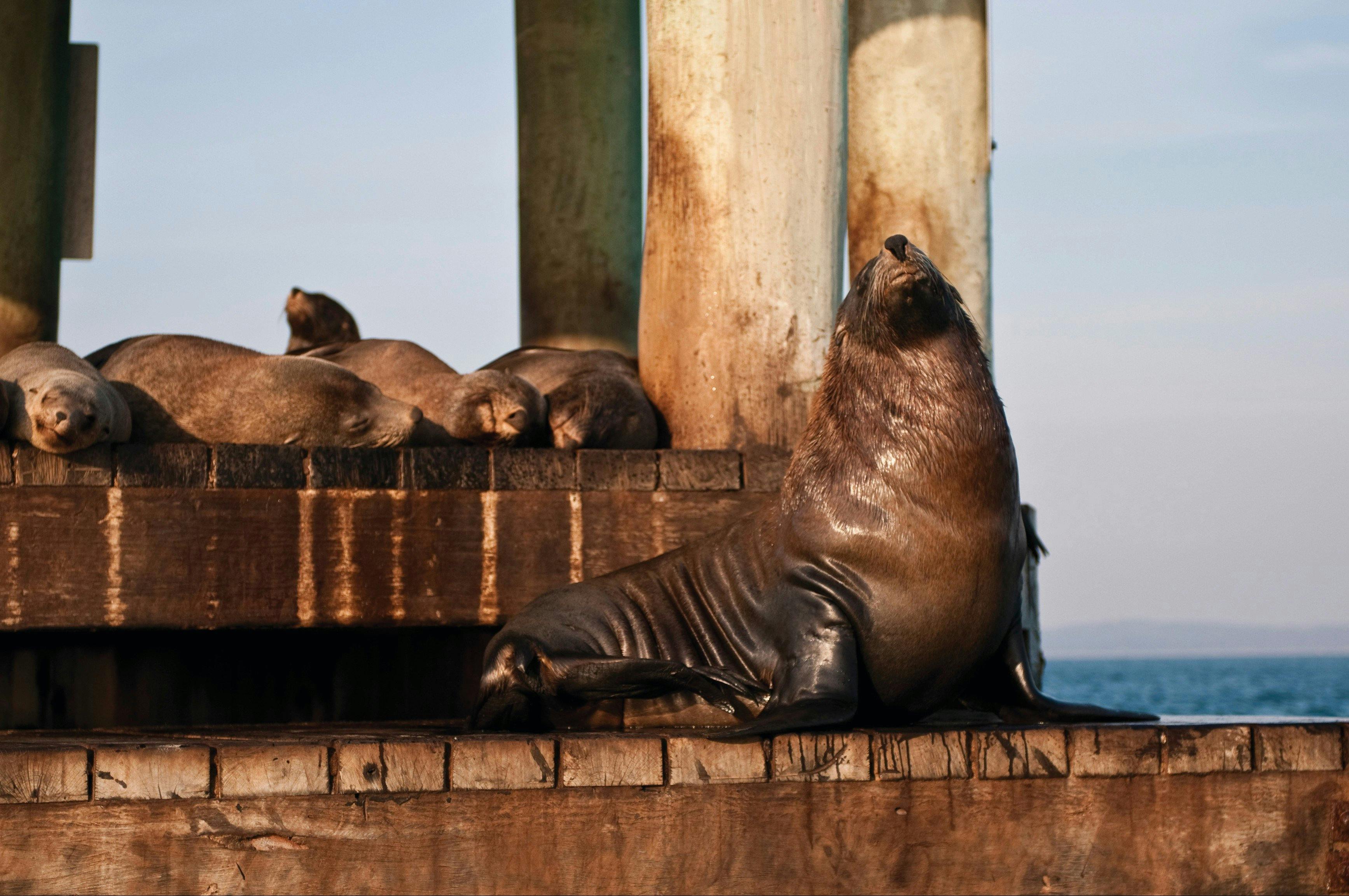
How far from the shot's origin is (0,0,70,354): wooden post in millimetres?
8727

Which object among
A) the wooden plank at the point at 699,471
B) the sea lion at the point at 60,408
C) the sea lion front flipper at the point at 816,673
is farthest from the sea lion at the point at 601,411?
the sea lion front flipper at the point at 816,673

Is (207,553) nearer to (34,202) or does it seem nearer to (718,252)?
(718,252)

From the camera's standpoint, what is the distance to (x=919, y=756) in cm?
434

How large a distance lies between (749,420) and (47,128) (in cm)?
426

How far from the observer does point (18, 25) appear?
891 centimetres

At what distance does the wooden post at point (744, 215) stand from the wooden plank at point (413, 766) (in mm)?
3228

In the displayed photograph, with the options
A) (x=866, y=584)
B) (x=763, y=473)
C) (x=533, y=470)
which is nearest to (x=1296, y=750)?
(x=866, y=584)

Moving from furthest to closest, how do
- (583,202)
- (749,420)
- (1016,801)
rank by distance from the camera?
(583,202), (749,420), (1016,801)

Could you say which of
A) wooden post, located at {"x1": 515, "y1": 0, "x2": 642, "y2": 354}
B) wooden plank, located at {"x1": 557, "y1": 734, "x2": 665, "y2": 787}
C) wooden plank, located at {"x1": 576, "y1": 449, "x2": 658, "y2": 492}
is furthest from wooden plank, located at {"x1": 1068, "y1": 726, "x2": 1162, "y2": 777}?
wooden post, located at {"x1": 515, "y1": 0, "x2": 642, "y2": 354}

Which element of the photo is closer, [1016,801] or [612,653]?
[1016,801]

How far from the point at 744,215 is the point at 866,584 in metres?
2.71

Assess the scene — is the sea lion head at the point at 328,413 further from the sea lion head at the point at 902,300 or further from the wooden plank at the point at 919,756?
the wooden plank at the point at 919,756

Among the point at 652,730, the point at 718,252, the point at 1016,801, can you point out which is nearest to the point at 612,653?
the point at 652,730

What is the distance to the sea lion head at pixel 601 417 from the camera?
7.19m
